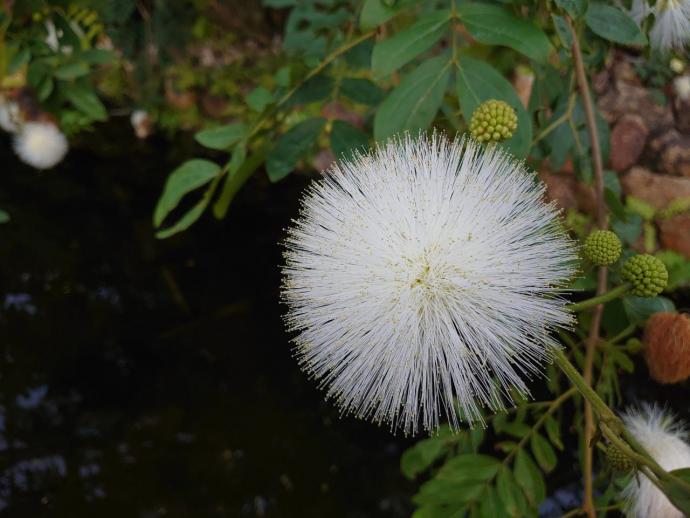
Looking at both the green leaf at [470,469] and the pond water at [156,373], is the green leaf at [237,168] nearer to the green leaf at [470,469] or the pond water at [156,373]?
the green leaf at [470,469]

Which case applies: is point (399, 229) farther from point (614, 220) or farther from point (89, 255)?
point (89, 255)

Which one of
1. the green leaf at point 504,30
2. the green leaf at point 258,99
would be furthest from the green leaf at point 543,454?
the green leaf at point 258,99

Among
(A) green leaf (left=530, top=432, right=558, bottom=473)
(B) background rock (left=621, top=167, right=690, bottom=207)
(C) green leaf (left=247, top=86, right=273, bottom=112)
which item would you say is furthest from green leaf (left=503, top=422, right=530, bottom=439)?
(B) background rock (left=621, top=167, right=690, bottom=207)

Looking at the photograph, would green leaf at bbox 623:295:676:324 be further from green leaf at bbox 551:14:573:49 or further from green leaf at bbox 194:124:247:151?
green leaf at bbox 194:124:247:151

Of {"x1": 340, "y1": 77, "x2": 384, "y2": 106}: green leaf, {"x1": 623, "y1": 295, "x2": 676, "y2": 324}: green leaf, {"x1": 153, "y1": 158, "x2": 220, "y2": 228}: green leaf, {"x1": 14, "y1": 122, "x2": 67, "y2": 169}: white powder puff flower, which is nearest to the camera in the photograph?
{"x1": 623, "y1": 295, "x2": 676, "y2": 324}: green leaf

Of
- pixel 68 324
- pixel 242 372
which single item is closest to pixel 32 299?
pixel 68 324

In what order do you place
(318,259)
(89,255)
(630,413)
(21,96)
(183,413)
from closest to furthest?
(318,259), (630,413), (183,413), (89,255), (21,96)
